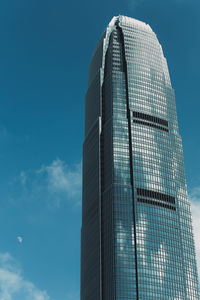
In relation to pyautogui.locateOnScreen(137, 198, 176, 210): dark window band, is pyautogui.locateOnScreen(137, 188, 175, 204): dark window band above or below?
above

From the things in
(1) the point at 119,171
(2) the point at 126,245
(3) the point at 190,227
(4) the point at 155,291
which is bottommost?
(4) the point at 155,291

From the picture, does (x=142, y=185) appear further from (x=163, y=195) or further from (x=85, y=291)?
(x=85, y=291)

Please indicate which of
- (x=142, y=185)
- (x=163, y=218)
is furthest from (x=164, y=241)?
(x=142, y=185)

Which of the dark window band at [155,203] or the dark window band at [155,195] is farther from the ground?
the dark window band at [155,195]

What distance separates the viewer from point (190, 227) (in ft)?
654

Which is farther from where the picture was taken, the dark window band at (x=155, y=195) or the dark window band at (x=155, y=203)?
the dark window band at (x=155, y=195)

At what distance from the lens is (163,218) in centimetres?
19300

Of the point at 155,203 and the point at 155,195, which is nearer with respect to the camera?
the point at 155,203

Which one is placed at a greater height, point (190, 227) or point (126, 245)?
point (190, 227)

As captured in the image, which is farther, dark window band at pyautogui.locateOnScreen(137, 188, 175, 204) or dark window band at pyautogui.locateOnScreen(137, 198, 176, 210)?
dark window band at pyautogui.locateOnScreen(137, 188, 175, 204)

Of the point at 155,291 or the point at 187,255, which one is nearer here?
A: the point at 155,291

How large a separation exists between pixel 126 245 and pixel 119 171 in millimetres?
28484

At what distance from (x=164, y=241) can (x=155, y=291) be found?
1912cm

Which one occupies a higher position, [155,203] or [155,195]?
[155,195]
